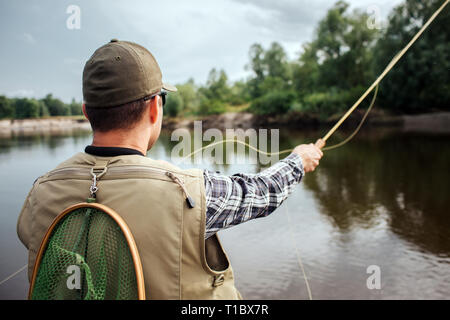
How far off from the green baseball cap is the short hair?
2 cm

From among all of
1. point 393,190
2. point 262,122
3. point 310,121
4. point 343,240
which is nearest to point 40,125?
point 262,122

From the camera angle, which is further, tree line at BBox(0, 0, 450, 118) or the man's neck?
tree line at BBox(0, 0, 450, 118)

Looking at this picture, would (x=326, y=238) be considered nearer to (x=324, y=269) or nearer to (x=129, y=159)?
(x=324, y=269)

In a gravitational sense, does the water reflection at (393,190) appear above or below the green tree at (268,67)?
below

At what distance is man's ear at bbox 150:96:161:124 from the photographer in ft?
4.64

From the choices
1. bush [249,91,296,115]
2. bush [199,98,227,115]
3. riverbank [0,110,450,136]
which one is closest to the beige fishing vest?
riverbank [0,110,450,136]

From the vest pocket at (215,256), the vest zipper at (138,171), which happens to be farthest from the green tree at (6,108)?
the vest pocket at (215,256)

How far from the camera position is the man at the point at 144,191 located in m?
1.21

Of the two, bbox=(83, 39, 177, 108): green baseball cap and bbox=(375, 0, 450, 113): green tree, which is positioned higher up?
bbox=(375, 0, 450, 113): green tree

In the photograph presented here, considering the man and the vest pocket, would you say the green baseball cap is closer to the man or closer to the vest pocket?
the man

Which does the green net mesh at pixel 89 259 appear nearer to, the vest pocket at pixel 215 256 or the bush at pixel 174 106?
the vest pocket at pixel 215 256

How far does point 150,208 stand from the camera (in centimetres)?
120

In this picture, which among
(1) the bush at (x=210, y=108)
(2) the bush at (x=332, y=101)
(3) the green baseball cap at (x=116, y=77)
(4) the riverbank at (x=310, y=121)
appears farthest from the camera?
(1) the bush at (x=210, y=108)
